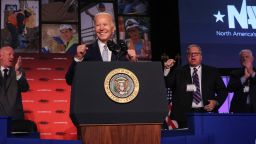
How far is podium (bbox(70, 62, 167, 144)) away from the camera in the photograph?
2.54 metres

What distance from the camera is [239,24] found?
7.32m

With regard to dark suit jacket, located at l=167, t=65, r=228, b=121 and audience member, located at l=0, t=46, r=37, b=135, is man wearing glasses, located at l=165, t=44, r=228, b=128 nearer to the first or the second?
dark suit jacket, located at l=167, t=65, r=228, b=121

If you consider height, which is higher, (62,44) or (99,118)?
(62,44)

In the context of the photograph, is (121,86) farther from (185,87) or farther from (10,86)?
(10,86)

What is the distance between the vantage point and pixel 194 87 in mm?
4559

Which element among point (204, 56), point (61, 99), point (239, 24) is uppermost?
point (239, 24)

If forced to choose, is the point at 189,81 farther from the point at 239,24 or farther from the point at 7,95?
the point at 239,24

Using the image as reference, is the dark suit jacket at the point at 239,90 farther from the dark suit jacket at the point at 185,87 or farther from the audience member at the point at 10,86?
the audience member at the point at 10,86

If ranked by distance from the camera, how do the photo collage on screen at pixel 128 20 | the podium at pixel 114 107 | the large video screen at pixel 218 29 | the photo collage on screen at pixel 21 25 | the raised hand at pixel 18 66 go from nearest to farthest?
the podium at pixel 114 107
the raised hand at pixel 18 66
the large video screen at pixel 218 29
the photo collage on screen at pixel 21 25
the photo collage on screen at pixel 128 20

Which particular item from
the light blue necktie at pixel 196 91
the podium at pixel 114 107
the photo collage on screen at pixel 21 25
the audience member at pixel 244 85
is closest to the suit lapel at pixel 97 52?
the podium at pixel 114 107

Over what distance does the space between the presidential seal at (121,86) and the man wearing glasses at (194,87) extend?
6.27 feet

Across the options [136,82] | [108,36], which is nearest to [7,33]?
[108,36]

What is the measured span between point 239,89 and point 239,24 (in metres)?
→ 2.50

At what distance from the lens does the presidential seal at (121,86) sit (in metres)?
2.58
